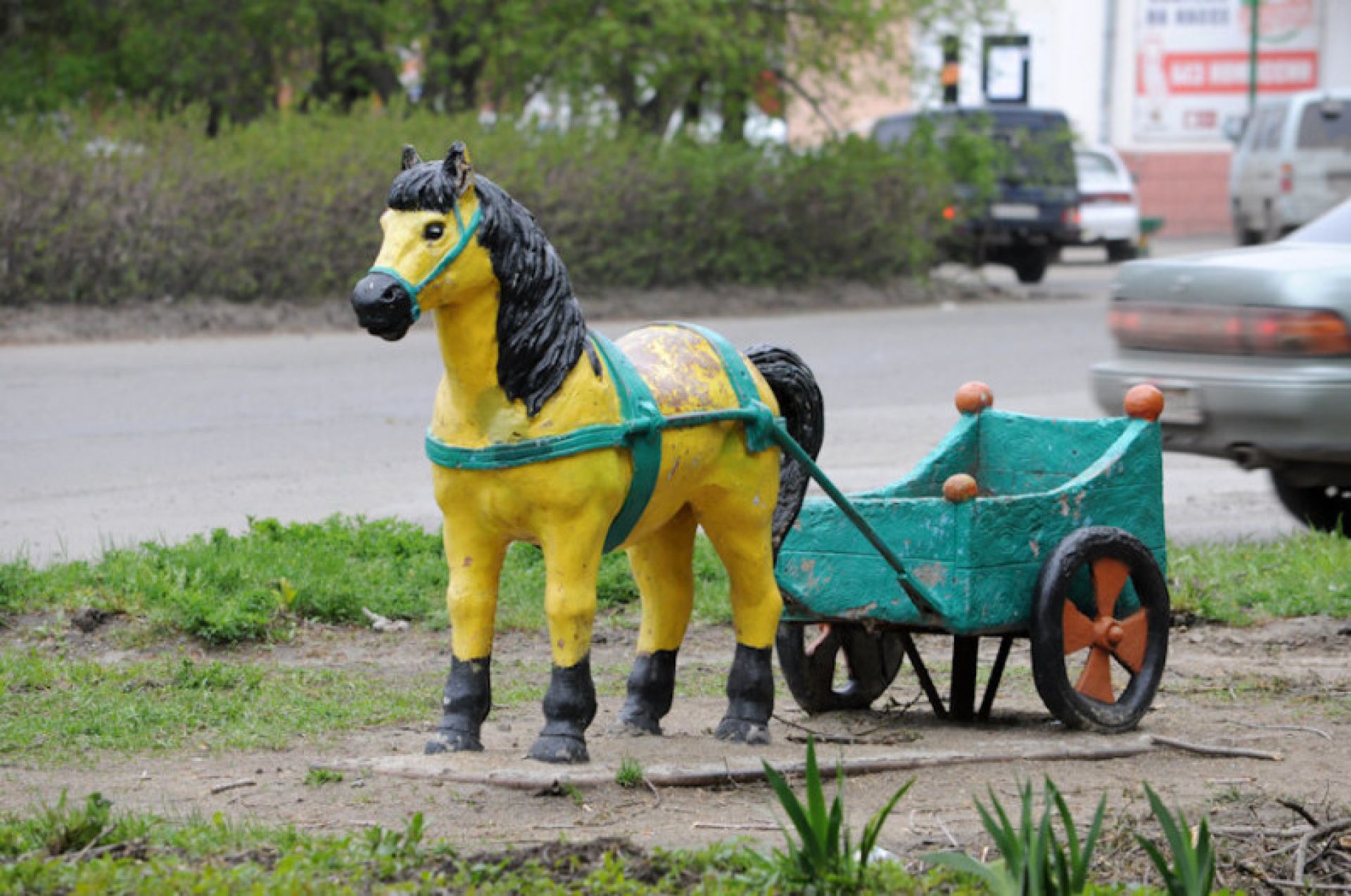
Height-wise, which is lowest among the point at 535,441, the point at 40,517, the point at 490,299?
the point at 40,517

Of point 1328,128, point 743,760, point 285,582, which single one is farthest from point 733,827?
point 1328,128

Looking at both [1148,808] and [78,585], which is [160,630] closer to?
[78,585]

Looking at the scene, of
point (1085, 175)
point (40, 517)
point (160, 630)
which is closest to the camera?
point (160, 630)

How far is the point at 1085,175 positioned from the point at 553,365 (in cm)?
2383

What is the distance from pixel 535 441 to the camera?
4.53m

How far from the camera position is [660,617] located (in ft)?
17.3

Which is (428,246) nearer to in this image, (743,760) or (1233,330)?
(743,760)

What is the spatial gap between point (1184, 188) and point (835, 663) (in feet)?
111

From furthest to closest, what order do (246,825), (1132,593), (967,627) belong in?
(1132,593) → (967,627) → (246,825)

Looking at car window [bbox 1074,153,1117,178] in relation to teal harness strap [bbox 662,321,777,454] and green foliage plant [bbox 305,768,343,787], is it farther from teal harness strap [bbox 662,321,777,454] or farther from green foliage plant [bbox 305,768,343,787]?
green foliage plant [bbox 305,768,343,787]

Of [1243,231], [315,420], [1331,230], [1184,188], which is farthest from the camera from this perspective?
[1184,188]

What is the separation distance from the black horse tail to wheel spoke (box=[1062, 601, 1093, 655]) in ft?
2.68

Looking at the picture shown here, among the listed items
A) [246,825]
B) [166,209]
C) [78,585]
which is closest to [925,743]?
[246,825]

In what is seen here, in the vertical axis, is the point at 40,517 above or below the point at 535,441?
below
